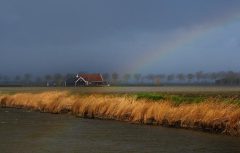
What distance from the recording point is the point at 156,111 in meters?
35.7

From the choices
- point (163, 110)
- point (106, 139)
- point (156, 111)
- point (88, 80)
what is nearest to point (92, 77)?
point (88, 80)

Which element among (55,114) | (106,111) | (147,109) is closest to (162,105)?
(147,109)

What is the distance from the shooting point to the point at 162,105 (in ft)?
116

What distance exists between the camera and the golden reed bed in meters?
29.4

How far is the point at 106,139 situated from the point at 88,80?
128 meters

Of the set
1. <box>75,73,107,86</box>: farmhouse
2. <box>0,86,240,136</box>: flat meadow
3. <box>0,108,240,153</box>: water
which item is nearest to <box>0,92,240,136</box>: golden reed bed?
<box>0,86,240,136</box>: flat meadow

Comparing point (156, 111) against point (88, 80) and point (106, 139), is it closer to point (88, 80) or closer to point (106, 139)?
point (106, 139)

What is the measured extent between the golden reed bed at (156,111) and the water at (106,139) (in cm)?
115

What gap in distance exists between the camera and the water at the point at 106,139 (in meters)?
24.3

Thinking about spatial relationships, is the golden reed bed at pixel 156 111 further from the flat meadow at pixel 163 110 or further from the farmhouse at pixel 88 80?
the farmhouse at pixel 88 80

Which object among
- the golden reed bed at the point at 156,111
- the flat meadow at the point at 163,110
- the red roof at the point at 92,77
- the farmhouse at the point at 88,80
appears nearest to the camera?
the golden reed bed at the point at 156,111

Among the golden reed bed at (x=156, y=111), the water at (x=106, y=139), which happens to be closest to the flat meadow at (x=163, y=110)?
the golden reed bed at (x=156, y=111)

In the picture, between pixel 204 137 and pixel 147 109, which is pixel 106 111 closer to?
pixel 147 109

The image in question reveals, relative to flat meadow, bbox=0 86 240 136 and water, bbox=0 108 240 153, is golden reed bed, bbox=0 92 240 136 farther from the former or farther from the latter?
water, bbox=0 108 240 153
